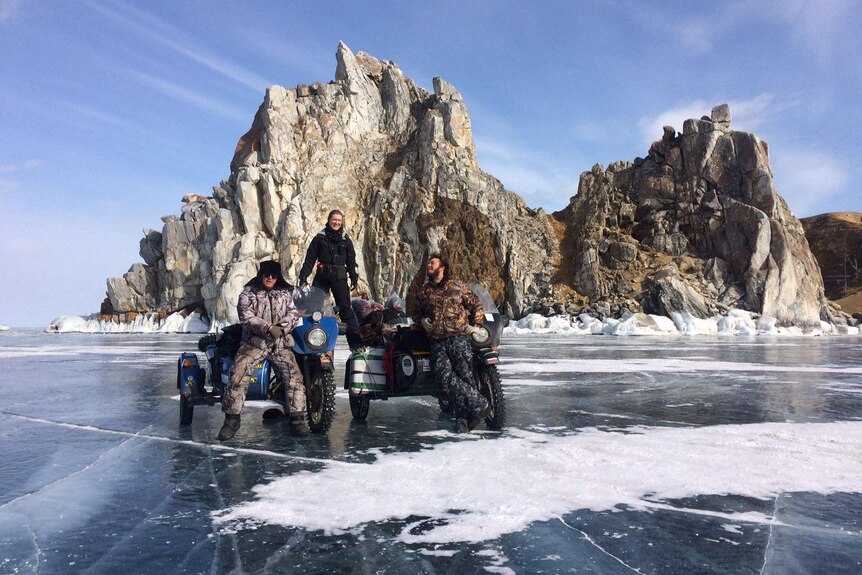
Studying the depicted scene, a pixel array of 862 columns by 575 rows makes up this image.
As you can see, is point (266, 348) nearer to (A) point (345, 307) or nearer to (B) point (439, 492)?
(A) point (345, 307)

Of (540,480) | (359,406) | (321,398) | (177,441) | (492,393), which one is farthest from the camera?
(359,406)

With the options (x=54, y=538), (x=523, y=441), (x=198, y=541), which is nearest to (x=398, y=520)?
(x=198, y=541)

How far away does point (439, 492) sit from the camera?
3158 millimetres

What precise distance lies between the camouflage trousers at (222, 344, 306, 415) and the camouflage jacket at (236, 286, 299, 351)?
8 centimetres

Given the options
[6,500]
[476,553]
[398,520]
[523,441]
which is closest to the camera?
[476,553]

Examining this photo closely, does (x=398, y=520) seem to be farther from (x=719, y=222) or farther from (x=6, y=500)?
(x=719, y=222)

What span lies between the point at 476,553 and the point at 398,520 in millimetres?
542

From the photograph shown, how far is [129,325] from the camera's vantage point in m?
53.4

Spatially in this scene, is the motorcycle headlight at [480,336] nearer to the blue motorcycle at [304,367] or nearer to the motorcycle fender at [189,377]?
the blue motorcycle at [304,367]

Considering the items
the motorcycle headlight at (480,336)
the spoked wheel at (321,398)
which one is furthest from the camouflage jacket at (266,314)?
the motorcycle headlight at (480,336)

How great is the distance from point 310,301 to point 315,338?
40cm

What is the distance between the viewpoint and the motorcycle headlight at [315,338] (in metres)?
4.81

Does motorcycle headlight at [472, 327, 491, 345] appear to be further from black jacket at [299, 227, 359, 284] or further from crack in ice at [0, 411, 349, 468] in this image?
black jacket at [299, 227, 359, 284]

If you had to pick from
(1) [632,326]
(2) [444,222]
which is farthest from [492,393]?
(2) [444,222]
